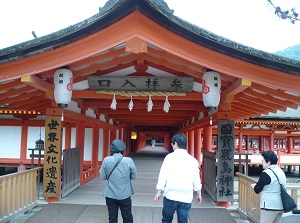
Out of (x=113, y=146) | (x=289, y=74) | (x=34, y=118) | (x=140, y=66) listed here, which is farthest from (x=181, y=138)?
(x=34, y=118)

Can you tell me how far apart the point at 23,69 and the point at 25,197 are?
8.54 feet

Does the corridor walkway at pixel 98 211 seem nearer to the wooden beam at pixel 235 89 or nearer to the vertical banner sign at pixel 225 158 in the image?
the vertical banner sign at pixel 225 158

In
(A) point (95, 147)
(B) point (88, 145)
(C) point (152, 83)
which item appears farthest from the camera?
(B) point (88, 145)

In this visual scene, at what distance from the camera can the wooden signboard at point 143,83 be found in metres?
6.29

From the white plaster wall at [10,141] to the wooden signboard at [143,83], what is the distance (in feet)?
27.9

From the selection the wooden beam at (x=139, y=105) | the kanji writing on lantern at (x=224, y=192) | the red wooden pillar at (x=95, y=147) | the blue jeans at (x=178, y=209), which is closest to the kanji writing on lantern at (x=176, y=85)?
the kanji writing on lantern at (x=224, y=192)

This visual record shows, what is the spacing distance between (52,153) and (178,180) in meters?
3.95

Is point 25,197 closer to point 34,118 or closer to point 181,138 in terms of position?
point 181,138

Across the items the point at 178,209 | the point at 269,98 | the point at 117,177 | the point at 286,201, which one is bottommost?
the point at 178,209

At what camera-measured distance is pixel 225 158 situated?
6.60 meters

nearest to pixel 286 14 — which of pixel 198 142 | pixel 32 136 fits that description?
pixel 198 142

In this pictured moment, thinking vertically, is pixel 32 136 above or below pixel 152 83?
below

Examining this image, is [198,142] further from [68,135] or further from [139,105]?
[68,135]

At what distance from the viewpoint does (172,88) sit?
6336 millimetres
